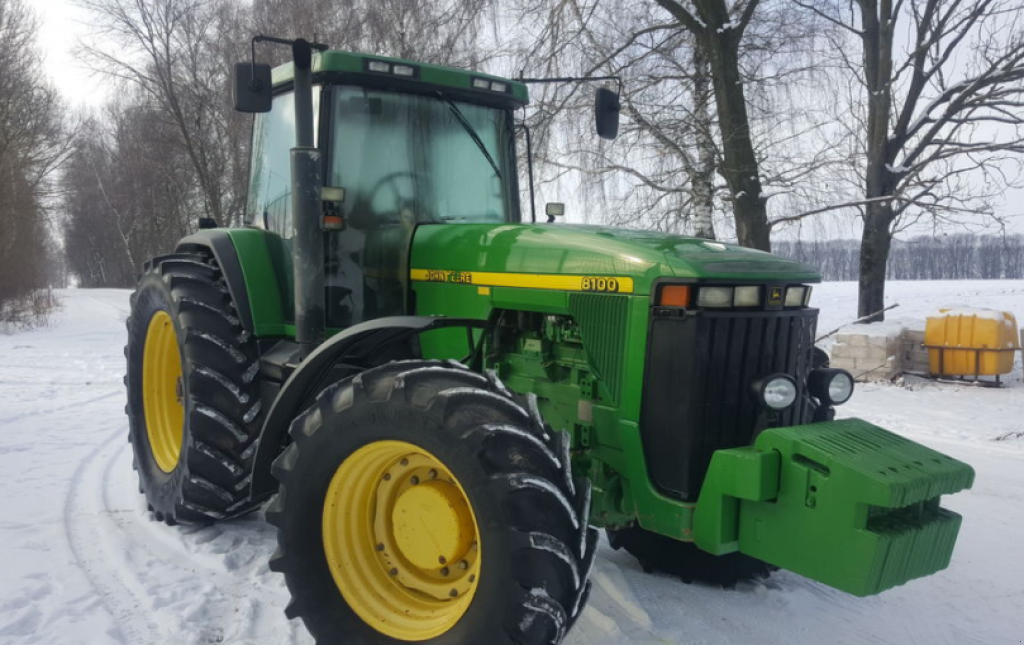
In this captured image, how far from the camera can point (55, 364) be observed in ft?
38.4

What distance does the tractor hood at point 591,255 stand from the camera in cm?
302

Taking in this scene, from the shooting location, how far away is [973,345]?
998 centimetres

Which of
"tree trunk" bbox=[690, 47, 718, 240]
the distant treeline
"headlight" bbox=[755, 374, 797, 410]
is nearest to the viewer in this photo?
"headlight" bbox=[755, 374, 797, 410]

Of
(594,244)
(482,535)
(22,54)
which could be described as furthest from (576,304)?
(22,54)

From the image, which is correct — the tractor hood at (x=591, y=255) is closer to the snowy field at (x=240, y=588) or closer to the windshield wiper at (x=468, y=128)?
the windshield wiper at (x=468, y=128)

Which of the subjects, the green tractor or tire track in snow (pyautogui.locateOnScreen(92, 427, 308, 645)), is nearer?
the green tractor

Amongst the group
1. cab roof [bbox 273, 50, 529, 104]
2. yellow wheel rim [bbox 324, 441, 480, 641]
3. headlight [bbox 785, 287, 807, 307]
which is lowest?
yellow wheel rim [bbox 324, 441, 480, 641]

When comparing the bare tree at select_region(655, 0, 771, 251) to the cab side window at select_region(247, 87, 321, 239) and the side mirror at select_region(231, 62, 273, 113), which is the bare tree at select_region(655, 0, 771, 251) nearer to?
the cab side window at select_region(247, 87, 321, 239)

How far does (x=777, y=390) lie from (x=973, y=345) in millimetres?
8501

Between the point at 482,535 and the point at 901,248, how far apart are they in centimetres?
4805

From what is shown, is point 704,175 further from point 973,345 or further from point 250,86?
point 250,86

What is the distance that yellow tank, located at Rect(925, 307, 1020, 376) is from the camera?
32.6 ft

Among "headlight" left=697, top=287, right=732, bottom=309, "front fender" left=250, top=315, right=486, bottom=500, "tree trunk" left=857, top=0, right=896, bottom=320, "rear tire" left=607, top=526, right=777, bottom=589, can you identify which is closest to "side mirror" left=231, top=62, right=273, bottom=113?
"front fender" left=250, top=315, right=486, bottom=500

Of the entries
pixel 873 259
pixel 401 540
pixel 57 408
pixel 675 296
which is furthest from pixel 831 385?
pixel 873 259
